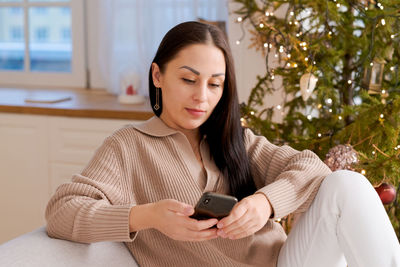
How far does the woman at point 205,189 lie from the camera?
1298 millimetres

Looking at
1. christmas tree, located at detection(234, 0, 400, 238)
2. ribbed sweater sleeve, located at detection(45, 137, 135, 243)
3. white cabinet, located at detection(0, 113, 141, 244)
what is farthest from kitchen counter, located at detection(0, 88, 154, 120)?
ribbed sweater sleeve, located at detection(45, 137, 135, 243)

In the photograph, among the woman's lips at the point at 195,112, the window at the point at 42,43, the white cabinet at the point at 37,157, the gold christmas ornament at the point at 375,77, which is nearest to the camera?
the woman's lips at the point at 195,112

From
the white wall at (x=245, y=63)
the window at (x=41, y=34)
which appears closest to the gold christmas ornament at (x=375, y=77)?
the white wall at (x=245, y=63)

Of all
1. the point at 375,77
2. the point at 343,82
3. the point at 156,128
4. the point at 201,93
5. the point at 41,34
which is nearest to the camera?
the point at 201,93

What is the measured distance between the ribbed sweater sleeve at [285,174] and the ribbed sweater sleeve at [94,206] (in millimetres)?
326

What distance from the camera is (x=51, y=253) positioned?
1.32m

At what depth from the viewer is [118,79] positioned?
117 inches

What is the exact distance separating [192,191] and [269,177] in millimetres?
205

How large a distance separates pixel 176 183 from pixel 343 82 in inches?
38.2

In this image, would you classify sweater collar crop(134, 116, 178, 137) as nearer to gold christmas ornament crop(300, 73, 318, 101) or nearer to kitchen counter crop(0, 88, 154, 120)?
gold christmas ornament crop(300, 73, 318, 101)

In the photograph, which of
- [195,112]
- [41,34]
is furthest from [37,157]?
[195,112]

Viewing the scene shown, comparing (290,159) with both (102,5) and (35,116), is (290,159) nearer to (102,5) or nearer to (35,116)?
(35,116)

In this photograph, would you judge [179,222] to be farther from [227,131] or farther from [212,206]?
[227,131]

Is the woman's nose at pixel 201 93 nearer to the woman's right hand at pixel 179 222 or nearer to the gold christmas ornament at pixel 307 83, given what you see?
the woman's right hand at pixel 179 222
